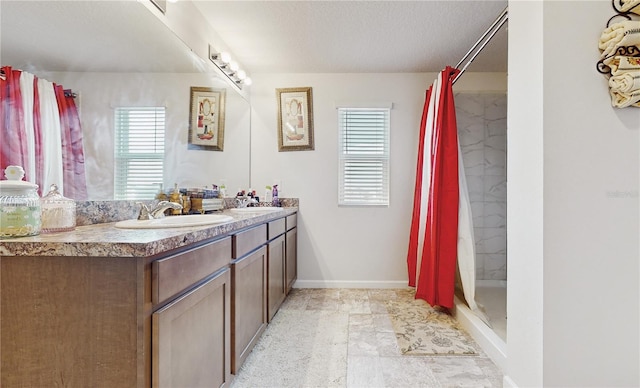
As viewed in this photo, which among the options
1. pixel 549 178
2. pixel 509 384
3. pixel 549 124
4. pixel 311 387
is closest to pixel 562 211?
pixel 549 178

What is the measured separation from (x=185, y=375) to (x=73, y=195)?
0.88 m

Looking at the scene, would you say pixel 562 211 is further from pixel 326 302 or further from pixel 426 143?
pixel 326 302

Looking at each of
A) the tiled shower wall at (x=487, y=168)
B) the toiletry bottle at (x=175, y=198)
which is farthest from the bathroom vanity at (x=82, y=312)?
the tiled shower wall at (x=487, y=168)

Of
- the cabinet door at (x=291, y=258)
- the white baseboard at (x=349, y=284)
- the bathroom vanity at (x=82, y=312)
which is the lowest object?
the white baseboard at (x=349, y=284)

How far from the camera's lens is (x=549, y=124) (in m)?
1.28

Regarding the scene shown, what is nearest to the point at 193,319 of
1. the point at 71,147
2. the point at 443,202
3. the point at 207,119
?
the point at 71,147

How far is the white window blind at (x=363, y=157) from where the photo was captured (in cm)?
336

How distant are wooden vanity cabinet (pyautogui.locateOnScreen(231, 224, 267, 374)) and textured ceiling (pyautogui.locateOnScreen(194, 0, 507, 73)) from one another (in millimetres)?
1546

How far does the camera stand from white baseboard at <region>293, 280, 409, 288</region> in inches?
131

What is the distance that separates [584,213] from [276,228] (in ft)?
6.03

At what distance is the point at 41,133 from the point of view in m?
1.18

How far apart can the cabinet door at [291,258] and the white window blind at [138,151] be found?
1352 millimetres

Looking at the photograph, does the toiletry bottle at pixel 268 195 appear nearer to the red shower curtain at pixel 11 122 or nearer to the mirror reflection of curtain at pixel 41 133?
the mirror reflection of curtain at pixel 41 133

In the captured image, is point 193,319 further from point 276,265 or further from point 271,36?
point 271,36
